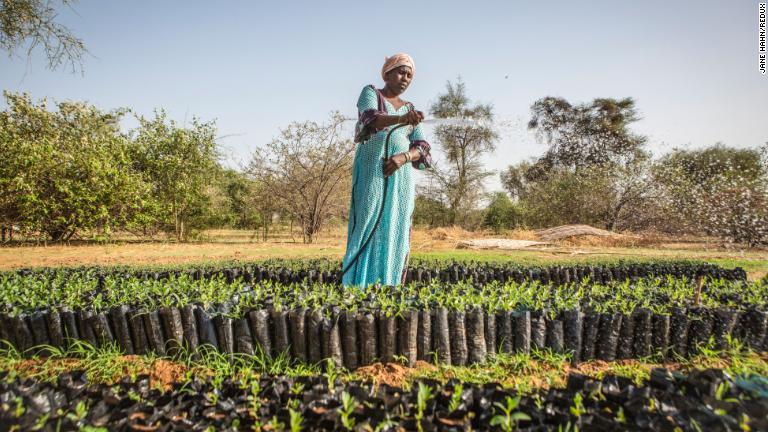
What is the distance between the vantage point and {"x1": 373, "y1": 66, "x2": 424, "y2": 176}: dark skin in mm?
4348

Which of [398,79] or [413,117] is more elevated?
[398,79]

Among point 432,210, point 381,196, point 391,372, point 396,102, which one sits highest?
point 396,102

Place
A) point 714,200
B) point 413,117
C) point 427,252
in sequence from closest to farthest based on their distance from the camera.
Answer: point 413,117
point 427,252
point 714,200

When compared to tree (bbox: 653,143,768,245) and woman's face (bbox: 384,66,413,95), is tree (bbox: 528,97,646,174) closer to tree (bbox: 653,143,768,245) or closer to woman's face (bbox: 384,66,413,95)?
tree (bbox: 653,143,768,245)

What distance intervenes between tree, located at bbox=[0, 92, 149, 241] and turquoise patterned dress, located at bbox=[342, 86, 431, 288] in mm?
12616

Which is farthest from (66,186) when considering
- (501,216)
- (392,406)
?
(501,216)

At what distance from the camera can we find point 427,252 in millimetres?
12578

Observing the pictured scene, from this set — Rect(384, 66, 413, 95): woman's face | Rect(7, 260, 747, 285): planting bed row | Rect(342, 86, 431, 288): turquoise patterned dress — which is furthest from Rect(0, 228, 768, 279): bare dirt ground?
Rect(384, 66, 413, 95): woman's face

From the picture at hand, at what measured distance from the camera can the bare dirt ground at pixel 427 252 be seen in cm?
976

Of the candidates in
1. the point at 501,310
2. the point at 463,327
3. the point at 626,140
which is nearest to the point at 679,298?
the point at 501,310

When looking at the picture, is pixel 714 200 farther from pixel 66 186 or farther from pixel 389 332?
Result: pixel 66 186

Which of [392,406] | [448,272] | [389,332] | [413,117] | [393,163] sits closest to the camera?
[392,406]

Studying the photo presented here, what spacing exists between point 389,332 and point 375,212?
5.78 feet

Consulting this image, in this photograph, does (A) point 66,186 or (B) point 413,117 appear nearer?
(B) point 413,117
